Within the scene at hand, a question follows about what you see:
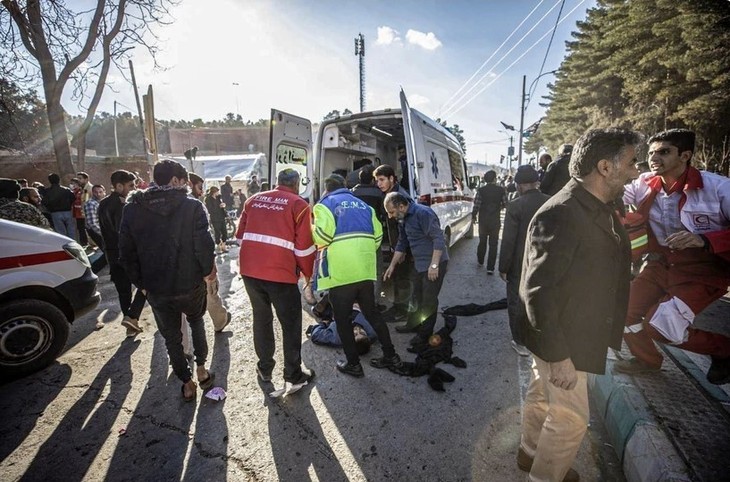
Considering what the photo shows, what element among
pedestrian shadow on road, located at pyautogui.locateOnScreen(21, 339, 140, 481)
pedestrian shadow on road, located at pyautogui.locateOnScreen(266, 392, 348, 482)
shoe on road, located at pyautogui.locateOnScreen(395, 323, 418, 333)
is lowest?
pedestrian shadow on road, located at pyautogui.locateOnScreen(21, 339, 140, 481)

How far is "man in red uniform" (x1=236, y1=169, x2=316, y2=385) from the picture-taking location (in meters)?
2.74

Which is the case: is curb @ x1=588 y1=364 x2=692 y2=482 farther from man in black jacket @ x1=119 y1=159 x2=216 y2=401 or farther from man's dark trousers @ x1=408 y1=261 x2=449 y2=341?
man in black jacket @ x1=119 y1=159 x2=216 y2=401

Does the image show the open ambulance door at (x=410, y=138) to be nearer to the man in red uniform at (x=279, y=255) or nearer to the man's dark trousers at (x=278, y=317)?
the man in red uniform at (x=279, y=255)

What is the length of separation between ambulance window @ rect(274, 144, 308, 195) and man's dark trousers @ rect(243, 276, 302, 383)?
3015 mm

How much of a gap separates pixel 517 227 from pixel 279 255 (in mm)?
2213

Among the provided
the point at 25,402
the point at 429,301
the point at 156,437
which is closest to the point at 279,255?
the point at 156,437

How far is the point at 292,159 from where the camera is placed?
575 cm

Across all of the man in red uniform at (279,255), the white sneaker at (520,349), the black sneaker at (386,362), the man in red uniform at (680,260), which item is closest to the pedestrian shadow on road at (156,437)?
the man in red uniform at (279,255)

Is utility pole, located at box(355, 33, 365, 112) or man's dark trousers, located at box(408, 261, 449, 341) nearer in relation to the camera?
man's dark trousers, located at box(408, 261, 449, 341)

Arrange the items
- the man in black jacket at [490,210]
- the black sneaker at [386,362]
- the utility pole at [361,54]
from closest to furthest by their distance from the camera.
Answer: the black sneaker at [386,362]
the man in black jacket at [490,210]
the utility pole at [361,54]

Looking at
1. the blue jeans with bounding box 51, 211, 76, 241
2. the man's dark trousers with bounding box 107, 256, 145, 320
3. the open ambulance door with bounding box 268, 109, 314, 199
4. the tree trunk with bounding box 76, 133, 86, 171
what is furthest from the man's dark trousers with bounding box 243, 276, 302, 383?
the tree trunk with bounding box 76, 133, 86, 171

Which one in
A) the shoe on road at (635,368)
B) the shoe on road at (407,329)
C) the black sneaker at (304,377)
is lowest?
the black sneaker at (304,377)

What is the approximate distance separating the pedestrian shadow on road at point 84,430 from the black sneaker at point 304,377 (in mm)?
1384

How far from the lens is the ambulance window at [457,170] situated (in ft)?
23.6
